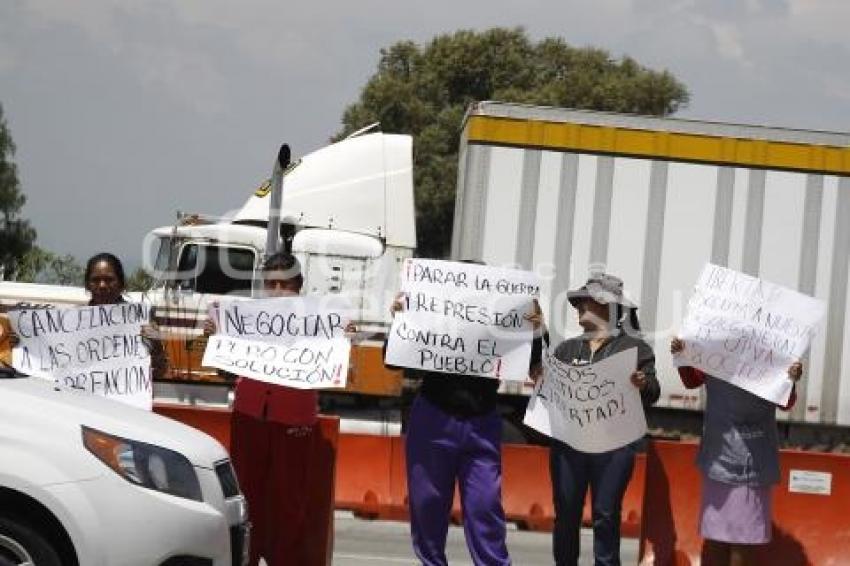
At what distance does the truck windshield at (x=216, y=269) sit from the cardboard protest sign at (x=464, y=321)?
7.83m

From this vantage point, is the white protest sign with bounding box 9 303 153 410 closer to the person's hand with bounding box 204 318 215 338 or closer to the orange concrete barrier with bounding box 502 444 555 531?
the person's hand with bounding box 204 318 215 338

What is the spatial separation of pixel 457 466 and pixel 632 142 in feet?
26.1

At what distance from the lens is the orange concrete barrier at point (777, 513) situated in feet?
29.5

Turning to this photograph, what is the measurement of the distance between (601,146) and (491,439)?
7811mm

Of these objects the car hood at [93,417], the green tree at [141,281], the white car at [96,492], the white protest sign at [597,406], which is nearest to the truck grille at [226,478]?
the car hood at [93,417]

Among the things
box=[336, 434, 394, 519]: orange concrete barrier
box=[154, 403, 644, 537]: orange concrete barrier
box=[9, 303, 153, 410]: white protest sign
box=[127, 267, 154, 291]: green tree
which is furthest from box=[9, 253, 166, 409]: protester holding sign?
box=[127, 267, 154, 291]: green tree

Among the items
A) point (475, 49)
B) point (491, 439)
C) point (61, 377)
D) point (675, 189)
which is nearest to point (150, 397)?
point (61, 377)

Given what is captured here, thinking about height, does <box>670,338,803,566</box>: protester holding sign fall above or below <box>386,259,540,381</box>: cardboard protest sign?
below

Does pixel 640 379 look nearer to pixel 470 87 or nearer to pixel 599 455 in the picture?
pixel 599 455

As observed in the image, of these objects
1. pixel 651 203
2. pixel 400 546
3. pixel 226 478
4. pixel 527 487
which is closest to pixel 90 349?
pixel 226 478

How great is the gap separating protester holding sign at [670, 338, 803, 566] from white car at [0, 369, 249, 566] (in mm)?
2988

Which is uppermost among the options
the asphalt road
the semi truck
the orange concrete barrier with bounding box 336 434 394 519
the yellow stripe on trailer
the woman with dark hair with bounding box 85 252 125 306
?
the yellow stripe on trailer

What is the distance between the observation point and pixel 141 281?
1664 cm

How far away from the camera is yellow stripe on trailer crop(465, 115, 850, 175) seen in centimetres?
1494
